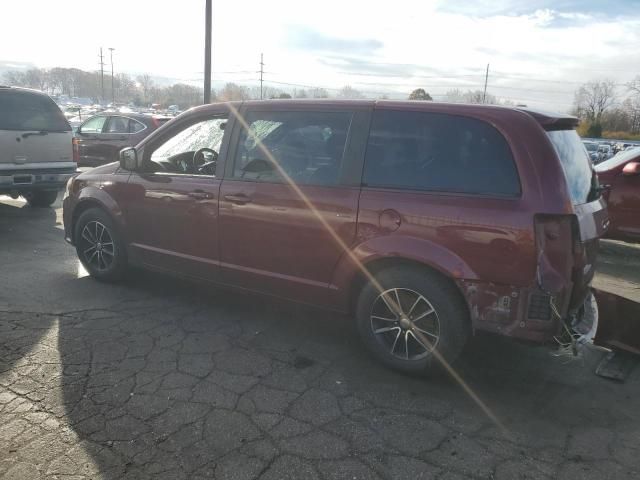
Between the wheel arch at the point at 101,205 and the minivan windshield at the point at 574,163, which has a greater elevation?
the minivan windshield at the point at 574,163

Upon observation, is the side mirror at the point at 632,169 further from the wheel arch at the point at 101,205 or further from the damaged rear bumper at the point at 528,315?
the wheel arch at the point at 101,205

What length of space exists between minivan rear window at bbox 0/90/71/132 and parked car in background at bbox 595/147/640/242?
833 centimetres

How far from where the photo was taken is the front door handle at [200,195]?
13.4ft

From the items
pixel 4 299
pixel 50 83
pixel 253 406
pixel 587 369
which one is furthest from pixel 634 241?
pixel 50 83

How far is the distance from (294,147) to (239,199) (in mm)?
599

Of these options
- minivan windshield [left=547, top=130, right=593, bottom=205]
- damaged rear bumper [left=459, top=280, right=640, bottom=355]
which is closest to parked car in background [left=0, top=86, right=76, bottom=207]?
damaged rear bumper [left=459, top=280, right=640, bottom=355]

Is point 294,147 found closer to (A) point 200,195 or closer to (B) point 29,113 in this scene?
(A) point 200,195

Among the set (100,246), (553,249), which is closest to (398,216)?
(553,249)

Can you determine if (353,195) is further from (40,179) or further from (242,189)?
(40,179)

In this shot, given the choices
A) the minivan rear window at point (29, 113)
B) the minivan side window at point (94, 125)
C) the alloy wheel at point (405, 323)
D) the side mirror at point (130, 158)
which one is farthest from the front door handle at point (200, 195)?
the minivan side window at point (94, 125)

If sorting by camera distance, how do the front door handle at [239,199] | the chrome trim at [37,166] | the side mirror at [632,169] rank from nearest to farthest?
the front door handle at [239,199]
the side mirror at [632,169]
the chrome trim at [37,166]

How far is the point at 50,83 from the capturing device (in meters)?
115

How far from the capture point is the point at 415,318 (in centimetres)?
336

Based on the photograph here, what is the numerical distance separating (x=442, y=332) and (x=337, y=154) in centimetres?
143
